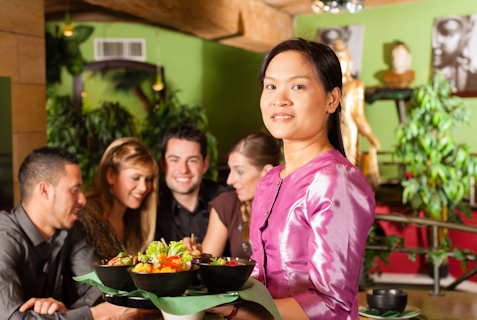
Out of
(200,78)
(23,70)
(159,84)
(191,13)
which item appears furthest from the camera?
(200,78)

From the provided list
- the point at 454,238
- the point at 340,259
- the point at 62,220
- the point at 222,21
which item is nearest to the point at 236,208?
the point at 62,220

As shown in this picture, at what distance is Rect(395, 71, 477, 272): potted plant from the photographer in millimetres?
4457

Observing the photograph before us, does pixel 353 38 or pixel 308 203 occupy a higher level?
pixel 353 38

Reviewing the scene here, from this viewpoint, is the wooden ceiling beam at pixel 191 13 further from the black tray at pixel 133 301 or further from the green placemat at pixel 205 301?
the green placemat at pixel 205 301

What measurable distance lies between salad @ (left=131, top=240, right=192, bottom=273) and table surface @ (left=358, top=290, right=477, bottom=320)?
0.77 metres

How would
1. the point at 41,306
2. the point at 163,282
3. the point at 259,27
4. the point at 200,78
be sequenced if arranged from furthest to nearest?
the point at 200,78
the point at 259,27
the point at 41,306
the point at 163,282

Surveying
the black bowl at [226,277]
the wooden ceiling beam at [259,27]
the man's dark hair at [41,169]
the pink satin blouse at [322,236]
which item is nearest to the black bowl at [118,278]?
the black bowl at [226,277]

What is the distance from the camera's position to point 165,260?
914mm

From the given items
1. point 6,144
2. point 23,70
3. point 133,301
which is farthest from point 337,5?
point 133,301

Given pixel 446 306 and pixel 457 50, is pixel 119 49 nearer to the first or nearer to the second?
pixel 457 50

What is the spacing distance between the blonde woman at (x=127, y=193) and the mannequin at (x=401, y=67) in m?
4.49

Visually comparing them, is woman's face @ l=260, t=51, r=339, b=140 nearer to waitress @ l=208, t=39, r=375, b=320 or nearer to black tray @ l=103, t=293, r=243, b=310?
waitress @ l=208, t=39, r=375, b=320

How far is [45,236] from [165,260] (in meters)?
1.12

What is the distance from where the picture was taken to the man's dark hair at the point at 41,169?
6.03 feet
